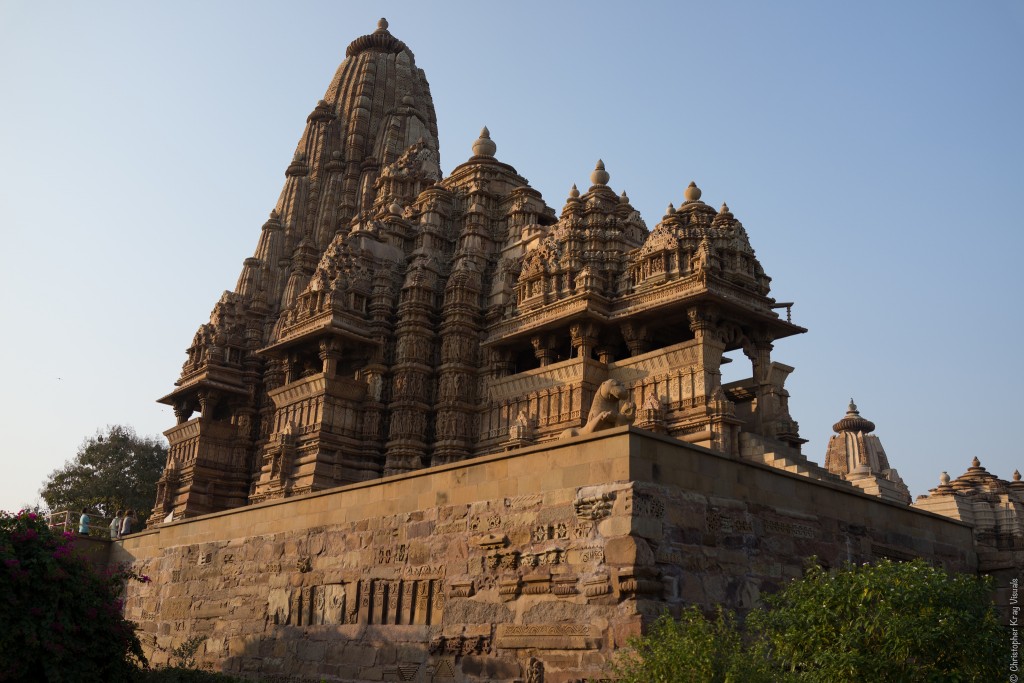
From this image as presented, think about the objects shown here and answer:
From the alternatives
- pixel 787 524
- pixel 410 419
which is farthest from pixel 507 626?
pixel 410 419

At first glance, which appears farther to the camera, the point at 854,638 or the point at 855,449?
the point at 855,449

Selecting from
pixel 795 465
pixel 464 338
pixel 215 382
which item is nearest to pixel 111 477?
pixel 215 382

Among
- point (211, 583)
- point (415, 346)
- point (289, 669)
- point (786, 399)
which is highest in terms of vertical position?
point (415, 346)

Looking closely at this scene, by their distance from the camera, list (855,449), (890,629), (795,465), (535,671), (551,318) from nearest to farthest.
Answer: (890,629), (535,671), (795,465), (551,318), (855,449)

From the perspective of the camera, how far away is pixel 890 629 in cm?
962

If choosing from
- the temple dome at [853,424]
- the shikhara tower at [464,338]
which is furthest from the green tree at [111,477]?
the temple dome at [853,424]

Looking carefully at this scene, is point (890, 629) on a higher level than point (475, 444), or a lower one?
lower

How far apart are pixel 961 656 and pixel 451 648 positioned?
616 cm

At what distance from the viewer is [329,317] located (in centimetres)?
3103

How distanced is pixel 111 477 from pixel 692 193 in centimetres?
3143

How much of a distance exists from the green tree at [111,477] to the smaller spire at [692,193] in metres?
28.8

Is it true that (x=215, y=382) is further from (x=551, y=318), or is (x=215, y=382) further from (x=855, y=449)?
(x=855, y=449)

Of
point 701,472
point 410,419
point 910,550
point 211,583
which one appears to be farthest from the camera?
point 410,419

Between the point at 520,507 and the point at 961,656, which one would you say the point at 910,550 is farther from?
the point at 520,507
